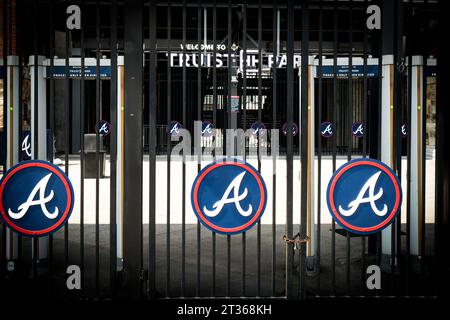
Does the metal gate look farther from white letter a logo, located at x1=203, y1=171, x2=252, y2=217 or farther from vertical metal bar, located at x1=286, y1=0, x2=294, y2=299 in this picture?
white letter a logo, located at x1=203, y1=171, x2=252, y2=217

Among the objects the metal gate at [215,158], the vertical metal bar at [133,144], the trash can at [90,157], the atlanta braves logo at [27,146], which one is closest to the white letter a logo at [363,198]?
the metal gate at [215,158]

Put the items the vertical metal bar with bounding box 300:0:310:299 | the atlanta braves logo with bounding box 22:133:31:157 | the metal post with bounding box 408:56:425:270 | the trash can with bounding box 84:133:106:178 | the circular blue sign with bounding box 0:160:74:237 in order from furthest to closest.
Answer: the trash can with bounding box 84:133:106:178 < the atlanta braves logo with bounding box 22:133:31:157 < the metal post with bounding box 408:56:425:270 < the vertical metal bar with bounding box 300:0:310:299 < the circular blue sign with bounding box 0:160:74:237

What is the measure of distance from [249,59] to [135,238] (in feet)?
55.7

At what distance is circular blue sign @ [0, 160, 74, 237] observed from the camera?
357 cm

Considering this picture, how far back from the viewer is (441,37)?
3787 mm

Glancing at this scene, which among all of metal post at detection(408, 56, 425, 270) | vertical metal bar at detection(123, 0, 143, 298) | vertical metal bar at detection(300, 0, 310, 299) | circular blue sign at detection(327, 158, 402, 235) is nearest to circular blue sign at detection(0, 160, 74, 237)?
vertical metal bar at detection(123, 0, 143, 298)

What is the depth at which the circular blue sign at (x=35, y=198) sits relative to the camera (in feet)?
11.7

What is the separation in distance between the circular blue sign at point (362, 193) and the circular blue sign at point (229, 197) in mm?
568

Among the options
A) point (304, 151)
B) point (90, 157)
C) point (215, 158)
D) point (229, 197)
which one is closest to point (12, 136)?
point (215, 158)

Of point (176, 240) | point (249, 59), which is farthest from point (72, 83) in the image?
point (176, 240)

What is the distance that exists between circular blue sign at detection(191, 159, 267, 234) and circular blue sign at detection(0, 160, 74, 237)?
→ 38.6 inches

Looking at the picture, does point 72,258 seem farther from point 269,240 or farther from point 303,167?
point 303,167

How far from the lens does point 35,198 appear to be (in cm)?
359

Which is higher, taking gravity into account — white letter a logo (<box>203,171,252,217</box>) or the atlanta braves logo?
the atlanta braves logo
